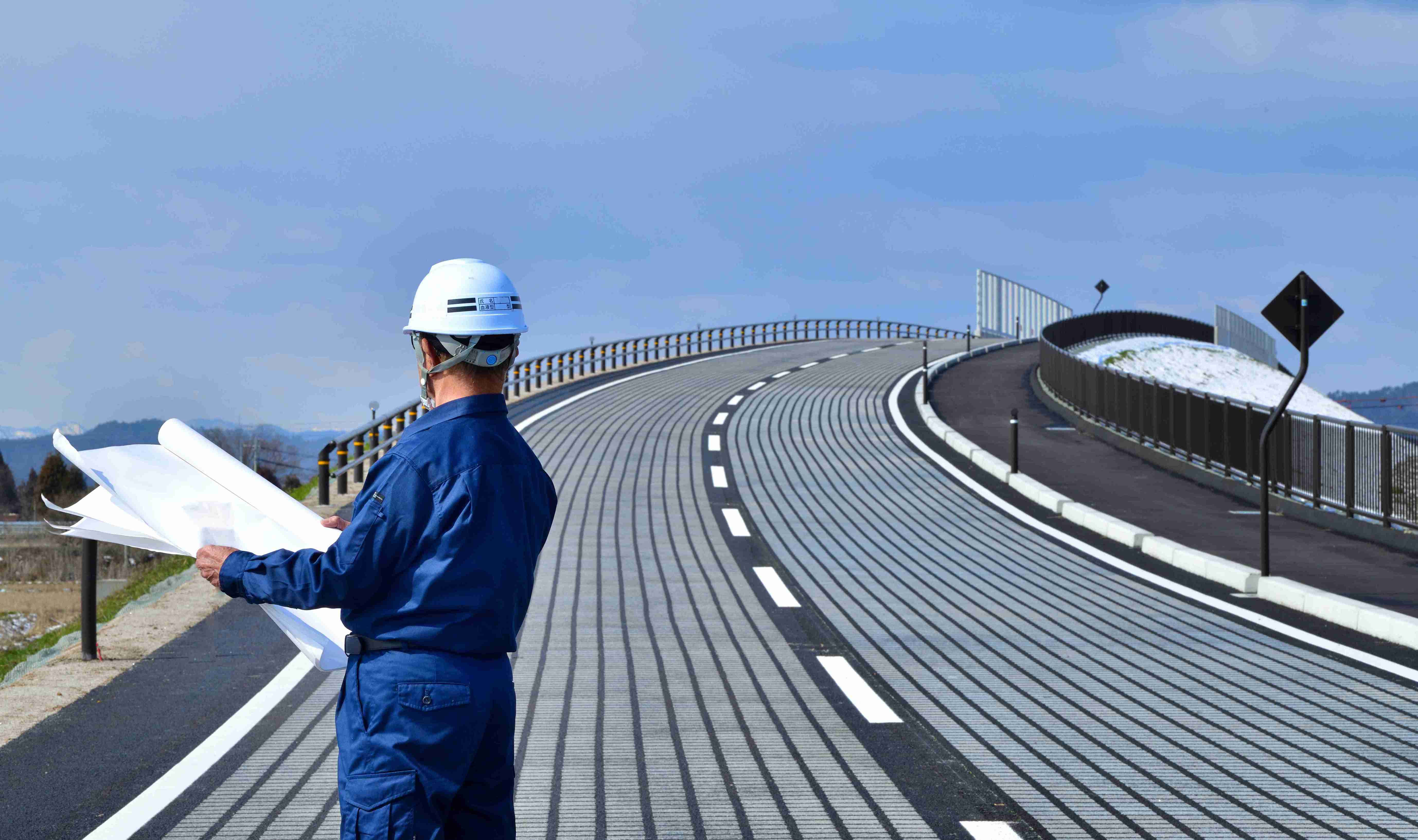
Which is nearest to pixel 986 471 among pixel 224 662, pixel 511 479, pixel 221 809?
pixel 224 662

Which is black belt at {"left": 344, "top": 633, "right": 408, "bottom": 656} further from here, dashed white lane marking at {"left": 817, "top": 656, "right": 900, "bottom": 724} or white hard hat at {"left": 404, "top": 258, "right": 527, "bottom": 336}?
dashed white lane marking at {"left": 817, "top": 656, "right": 900, "bottom": 724}

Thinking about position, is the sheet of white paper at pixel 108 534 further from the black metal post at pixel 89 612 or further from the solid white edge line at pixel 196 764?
the black metal post at pixel 89 612

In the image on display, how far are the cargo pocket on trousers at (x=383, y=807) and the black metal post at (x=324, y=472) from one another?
14497 millimetres

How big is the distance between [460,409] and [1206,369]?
179ft

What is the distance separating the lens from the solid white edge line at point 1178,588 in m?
8.88

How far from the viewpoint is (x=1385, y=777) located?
617 cm

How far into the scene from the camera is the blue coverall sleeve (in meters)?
3.04

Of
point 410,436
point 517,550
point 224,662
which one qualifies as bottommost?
point 224,662

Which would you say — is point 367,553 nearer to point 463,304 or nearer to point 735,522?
point 463,304

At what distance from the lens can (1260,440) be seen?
1809 centimetres

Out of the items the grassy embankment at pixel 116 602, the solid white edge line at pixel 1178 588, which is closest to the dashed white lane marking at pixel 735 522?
the solid white edge line at pixel 1178 588

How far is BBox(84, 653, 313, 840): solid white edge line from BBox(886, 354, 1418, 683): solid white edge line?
7.28 m

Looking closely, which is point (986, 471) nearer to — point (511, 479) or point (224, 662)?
point (224, 662)

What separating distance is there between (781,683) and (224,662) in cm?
395
